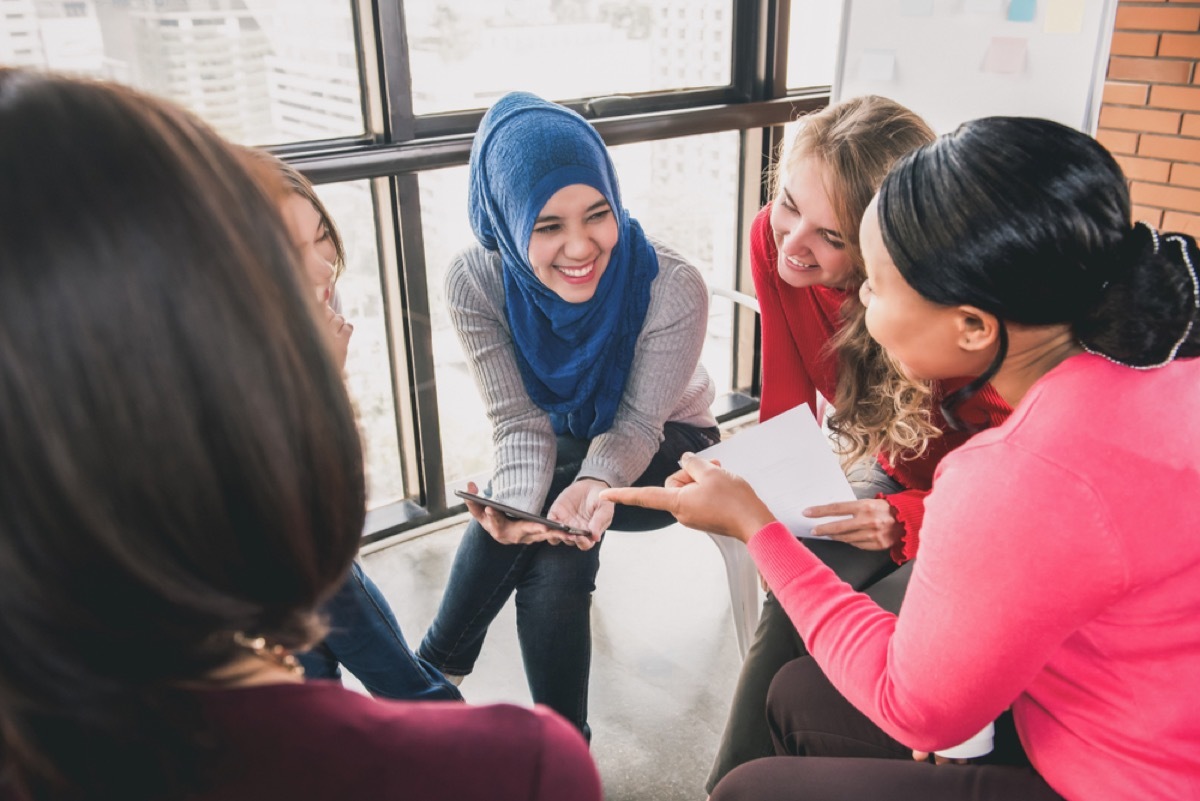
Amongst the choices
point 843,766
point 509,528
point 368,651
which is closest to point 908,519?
point 843,766

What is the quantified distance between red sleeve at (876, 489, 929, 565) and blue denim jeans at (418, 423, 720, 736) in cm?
44

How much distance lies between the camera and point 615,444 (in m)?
1.70

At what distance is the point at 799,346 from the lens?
1742 mm

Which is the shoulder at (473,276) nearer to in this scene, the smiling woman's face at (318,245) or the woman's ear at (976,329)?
the smiling woman's face at (318,245)

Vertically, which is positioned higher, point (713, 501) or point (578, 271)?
point (578, 271)

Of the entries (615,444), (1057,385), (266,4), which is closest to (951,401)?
(1057,385)

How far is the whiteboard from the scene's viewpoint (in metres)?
1.96

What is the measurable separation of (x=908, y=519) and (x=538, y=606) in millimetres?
626

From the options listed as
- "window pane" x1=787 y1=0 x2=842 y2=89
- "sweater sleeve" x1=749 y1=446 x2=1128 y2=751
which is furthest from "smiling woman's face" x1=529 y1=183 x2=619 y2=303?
"window pane" x1=787 y1=0 x2=842 y2=89

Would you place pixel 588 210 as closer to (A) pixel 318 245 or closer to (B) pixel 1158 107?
(A) pixel 318 245

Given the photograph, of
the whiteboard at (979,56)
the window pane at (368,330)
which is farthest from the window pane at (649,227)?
the whiteboard at (979,56)

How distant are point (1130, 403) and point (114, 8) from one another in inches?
75.9

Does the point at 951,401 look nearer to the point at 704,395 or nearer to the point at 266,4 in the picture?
the point at 704,395

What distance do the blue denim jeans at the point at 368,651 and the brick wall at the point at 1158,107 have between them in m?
2.52
